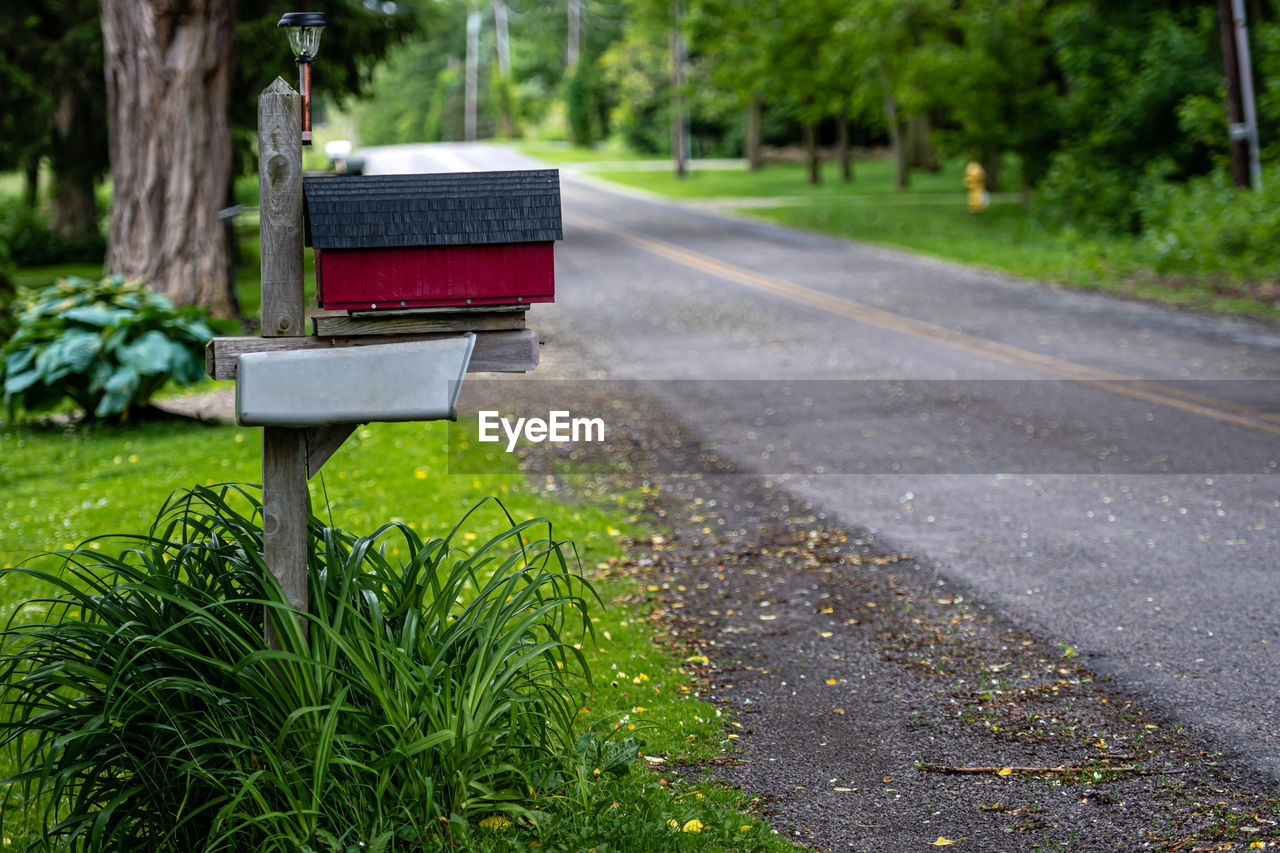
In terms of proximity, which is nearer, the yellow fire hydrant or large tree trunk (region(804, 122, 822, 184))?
the yellow fire hydrant

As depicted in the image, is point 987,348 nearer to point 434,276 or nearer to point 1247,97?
point 1247,97

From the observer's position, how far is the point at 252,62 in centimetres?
1889

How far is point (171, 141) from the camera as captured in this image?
14914 millimetres

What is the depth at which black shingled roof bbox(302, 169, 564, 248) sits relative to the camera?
367cm

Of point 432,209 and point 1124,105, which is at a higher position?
point 1124,105

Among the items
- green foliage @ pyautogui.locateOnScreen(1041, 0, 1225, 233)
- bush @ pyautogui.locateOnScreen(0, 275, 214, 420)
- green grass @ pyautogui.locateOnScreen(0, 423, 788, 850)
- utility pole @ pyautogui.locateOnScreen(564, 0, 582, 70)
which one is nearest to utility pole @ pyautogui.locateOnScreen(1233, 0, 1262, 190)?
green foliage @ pyautogui.locateOnScreen(1041, 0, 1225, 233)

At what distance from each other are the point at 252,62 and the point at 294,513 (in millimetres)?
16861

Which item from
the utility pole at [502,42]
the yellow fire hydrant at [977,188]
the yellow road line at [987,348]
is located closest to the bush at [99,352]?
the yellow road line at [987,348]

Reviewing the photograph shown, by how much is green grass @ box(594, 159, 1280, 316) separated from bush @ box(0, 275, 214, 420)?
11.9 metres

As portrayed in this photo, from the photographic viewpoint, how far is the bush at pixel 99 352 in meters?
10.5

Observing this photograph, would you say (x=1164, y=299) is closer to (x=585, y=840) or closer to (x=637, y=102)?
(x=585, y=840)

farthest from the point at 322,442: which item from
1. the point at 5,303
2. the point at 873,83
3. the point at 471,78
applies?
the point at 471,78

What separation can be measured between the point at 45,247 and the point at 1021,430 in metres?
21.7

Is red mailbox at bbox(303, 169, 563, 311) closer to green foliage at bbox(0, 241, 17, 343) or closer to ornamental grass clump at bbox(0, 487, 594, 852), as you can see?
ornamental grass clump at bbox(0, 487, 594, 852)
